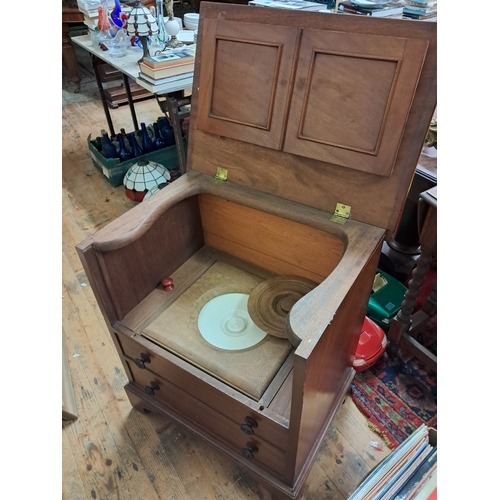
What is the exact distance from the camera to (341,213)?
35.3 inches

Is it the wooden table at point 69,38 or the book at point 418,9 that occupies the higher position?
the book at point 418,9

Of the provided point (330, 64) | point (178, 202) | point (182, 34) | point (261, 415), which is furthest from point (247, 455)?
point (182, 34)

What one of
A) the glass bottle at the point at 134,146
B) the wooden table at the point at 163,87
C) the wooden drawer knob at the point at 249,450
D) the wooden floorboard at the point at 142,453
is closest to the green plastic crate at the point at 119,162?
the glass bottle at the point at 134,146

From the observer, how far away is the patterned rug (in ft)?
4.03

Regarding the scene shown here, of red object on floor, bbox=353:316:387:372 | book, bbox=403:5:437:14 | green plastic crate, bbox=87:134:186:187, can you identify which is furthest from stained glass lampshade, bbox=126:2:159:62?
red object on floor, bbox=353:316:387:372

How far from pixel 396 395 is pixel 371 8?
1.48 m

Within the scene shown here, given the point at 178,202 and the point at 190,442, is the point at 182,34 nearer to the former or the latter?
the point at 178,202

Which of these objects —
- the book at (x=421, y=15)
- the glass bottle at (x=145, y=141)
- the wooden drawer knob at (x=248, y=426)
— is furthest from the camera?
the glass bottle at (x=145, y=141)

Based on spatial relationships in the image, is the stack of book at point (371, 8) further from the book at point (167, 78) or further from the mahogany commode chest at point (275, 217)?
the mahogany commode chest at point (275, 217)

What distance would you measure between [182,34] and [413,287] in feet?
6.09

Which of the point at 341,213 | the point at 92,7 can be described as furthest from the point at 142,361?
the point at 92,7

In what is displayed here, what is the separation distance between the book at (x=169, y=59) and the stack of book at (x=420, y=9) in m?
0.98

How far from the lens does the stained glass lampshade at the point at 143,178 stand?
2131mm

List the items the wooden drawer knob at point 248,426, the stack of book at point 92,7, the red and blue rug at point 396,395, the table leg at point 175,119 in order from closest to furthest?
the wooden drawer knob at point 248,426 → the red and blue rug at point 396,395 → the table leg at point 175,119 → the stack of book at point 92,7
